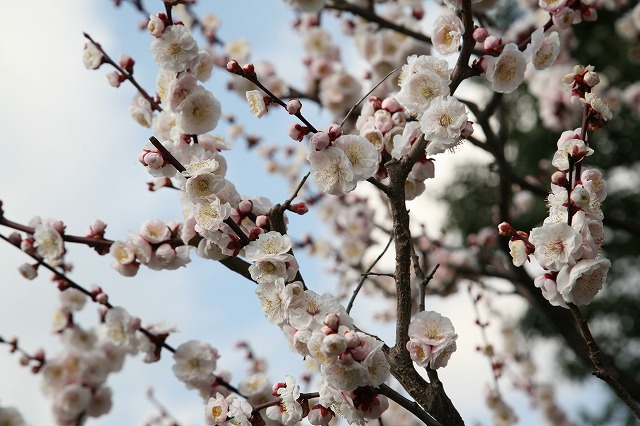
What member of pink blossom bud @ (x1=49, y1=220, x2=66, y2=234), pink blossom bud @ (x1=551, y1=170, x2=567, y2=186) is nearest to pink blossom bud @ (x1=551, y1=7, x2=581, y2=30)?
pink blossom bud @ (x1=551, y1=170, x2=567, y2=186)

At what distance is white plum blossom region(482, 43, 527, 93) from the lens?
1.80 metres

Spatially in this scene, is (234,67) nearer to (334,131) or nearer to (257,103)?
(257,103)

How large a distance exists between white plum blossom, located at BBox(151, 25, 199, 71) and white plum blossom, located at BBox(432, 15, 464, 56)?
2.15ft

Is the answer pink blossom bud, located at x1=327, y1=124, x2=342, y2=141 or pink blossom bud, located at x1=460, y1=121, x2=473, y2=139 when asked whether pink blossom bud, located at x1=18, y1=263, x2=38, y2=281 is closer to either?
pink blossom bud, located at x1=327, y1=124, x2=342, y2=141

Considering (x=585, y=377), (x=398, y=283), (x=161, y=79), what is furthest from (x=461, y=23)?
(x=585, y=377)

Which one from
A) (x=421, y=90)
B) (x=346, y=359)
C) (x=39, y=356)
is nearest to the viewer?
(x=346, y=359)

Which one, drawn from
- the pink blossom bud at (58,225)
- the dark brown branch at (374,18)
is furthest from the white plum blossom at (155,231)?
the dark brown branch at (374,18)

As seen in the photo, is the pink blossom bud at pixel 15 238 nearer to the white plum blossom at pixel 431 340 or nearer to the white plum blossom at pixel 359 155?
the white plum blossom at pixel 359 155

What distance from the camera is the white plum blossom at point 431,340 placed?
155 cm

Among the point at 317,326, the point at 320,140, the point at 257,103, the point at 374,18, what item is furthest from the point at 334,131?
the point at 374,18

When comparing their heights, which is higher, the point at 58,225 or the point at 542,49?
the point at 542,49

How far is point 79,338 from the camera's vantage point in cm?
338

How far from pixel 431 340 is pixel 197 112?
34.8 inches

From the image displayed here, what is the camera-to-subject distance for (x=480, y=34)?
179 centimetres
